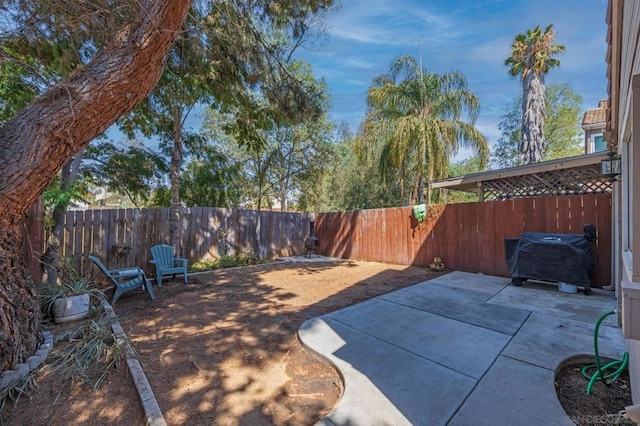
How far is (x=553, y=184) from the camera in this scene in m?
6.65

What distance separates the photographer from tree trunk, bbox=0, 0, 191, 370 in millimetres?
2291

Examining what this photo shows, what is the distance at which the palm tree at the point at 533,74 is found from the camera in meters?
10.6

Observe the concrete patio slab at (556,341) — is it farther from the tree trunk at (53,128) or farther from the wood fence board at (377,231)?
the tree trunk at (53,128)

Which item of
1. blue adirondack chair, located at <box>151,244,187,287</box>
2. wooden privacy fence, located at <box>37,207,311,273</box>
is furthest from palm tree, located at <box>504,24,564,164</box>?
blue adirondack chair, located at <box>151,244,187,287</box>

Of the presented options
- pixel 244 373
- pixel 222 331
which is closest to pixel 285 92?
pixel 222 331

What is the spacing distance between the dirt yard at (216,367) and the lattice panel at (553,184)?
476 centimetres

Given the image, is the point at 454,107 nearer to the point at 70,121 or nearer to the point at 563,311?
the point at 563,311

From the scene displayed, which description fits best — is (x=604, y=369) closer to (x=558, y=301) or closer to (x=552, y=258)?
(x=558, y=301)

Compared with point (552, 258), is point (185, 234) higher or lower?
higher

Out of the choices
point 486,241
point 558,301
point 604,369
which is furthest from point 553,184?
point 604,369

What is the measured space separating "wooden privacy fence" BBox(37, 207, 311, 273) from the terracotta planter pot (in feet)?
3.59

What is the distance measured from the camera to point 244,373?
236 centimetres

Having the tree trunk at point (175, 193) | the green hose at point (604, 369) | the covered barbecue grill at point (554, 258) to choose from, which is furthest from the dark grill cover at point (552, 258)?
the tree trunk at point (175, 193)

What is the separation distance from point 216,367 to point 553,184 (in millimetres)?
7911
